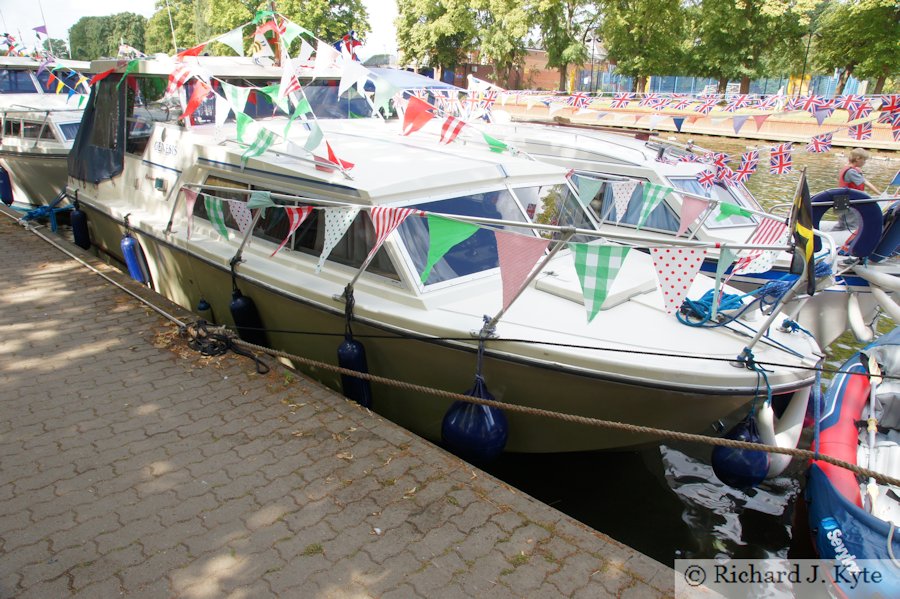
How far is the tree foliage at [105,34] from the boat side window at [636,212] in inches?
3932

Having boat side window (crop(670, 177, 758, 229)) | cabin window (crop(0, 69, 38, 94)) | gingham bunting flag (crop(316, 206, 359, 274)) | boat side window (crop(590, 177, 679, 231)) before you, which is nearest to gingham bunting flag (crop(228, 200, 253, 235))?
gingham bunting flag (crop(316, 206, 359, 274))

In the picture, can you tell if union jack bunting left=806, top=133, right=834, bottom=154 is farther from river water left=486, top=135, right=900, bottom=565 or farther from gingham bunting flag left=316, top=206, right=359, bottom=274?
gingham bunting flag left=316, top=206, right=359, bottom=274

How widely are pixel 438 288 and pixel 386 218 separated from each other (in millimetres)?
714

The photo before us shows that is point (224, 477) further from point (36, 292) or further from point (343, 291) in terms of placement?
point (36, 292)

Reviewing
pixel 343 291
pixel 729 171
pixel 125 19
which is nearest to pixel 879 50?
pixel 729 171

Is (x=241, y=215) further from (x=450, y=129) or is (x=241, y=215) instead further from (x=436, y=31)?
(x=436, y=31)

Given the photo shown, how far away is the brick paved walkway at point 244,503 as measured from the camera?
115 inches

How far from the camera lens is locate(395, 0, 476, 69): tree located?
4078 cm

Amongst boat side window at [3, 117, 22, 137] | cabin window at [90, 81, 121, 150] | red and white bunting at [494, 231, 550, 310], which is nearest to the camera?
red and white bunting at [494, 231, 550, 310]

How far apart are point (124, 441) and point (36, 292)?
342 cm

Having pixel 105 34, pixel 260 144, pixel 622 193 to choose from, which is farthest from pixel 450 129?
pixel 105 34

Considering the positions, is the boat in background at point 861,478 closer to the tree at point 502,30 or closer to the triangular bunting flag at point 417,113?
the triangular bunting flag at point 417,113

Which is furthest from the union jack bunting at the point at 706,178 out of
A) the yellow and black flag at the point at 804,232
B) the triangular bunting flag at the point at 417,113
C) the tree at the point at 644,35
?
the tree at the point at 644,35

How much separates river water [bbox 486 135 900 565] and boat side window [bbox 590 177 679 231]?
3451 millimetres
